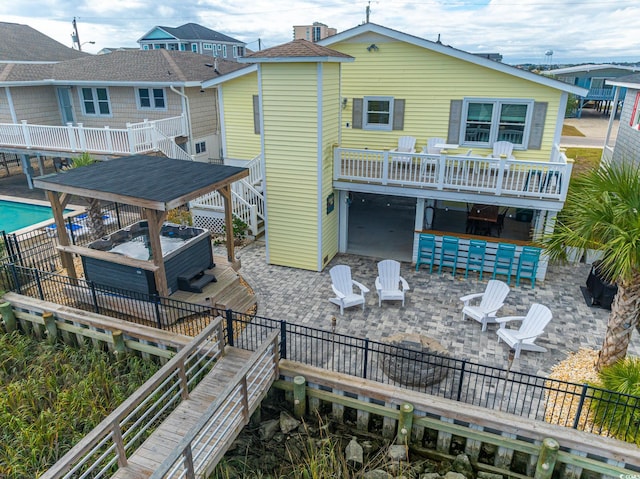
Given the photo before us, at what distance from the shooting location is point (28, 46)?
25500mm

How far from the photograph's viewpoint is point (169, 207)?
8047mm

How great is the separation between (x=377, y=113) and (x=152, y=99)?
11.1 metres

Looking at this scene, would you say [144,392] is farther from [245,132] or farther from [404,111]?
[245,132]

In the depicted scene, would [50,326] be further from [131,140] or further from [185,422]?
[131,140]

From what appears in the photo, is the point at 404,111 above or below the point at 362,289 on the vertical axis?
above

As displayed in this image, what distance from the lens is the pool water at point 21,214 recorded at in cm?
1644

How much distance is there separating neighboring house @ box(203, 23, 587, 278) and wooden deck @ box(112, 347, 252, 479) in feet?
15.9

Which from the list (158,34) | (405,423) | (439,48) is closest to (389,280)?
(405,423)

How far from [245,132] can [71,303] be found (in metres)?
9.45

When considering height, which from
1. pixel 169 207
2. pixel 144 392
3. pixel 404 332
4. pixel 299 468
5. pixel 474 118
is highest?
pixel 474 118

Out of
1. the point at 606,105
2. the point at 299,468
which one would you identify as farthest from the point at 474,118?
the point at 606,105

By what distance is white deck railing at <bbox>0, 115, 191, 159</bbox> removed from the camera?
16.2 meters

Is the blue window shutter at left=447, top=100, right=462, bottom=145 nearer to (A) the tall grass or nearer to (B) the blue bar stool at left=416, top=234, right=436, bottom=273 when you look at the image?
(B) the blue bar stool at left=416, top=234, right=436, bottom=273

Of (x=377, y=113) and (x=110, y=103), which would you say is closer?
(x=377, y=113)
